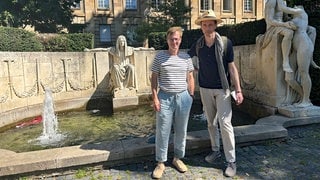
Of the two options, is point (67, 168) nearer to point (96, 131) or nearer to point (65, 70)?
point (96, 131)

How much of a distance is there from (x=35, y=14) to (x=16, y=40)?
16.6 m

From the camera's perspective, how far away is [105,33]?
3512cm

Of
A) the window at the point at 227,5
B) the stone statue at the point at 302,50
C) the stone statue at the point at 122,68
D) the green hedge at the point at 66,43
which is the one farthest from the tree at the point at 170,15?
the stone statue at the point at 302,50

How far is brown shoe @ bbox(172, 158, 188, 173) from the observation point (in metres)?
3.64

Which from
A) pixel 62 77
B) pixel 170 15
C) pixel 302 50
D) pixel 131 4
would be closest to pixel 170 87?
pixel 302 50

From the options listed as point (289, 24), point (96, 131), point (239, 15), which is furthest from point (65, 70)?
point (239, 15)

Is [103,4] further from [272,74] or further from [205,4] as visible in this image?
[272,74]

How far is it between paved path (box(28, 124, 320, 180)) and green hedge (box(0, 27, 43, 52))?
253 inches

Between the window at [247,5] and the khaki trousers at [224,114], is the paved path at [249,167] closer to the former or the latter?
the khaki trousers at [224,114]

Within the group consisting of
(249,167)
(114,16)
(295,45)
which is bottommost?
(249,167)

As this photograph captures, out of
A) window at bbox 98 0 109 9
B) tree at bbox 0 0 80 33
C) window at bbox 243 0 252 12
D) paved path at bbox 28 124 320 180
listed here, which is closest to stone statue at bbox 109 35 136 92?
paved path at bbox 28 124 320 180

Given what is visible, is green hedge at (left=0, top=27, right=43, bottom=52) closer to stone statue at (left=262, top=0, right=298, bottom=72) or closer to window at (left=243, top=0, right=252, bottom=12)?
stone statue at (left=262, top=0, right=298, bottom=72)

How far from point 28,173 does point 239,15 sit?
38429 mm

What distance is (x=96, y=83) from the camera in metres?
9.66
